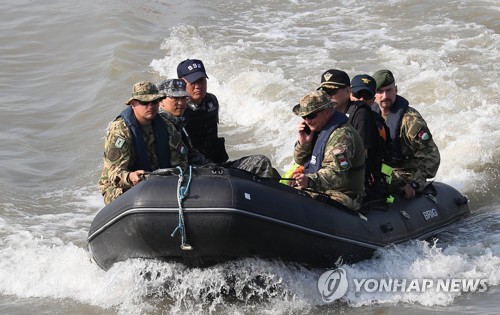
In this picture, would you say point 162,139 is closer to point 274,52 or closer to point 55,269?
point 55,269

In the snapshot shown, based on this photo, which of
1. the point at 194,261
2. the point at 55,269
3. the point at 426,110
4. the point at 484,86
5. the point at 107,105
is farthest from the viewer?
the point at 107,105

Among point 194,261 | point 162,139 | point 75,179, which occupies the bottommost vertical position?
point 75,179

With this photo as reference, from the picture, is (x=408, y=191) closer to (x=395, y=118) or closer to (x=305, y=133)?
(x=395, y=118)

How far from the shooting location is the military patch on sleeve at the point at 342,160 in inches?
248

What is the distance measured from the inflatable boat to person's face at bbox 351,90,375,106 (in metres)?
0.96

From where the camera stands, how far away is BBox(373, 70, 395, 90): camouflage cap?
23.8ft

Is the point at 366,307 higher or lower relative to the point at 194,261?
lower

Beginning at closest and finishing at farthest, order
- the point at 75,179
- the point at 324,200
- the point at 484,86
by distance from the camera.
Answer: the point at 324,200
the point at 75,179
the point at 484,86

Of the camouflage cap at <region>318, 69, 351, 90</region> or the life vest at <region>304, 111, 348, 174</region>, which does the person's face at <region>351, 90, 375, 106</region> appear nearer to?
the camouflage cap at <region>318, 69, 351, 90</region>

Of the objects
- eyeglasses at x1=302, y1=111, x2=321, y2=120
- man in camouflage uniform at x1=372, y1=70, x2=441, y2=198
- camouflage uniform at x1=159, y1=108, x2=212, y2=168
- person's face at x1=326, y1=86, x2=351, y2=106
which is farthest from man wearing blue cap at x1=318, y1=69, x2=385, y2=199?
camouflage uniform at x1=159, y1=108, x2=212, y2=168

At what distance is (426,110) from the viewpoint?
435 inches

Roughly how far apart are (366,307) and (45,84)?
903cm

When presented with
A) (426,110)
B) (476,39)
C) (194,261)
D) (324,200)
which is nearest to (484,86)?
(426,110)

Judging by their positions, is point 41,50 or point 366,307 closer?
point 366,307
